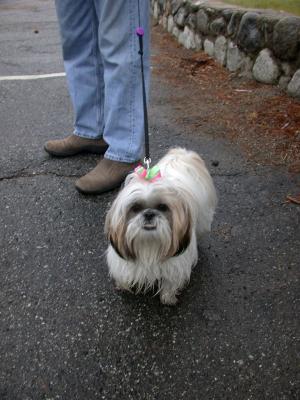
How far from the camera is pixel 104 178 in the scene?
2.94m

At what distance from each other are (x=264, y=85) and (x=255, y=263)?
2.80 metres

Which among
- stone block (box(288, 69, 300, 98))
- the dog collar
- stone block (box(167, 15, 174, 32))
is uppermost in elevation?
the dog collar

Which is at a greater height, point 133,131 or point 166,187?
point 166,187

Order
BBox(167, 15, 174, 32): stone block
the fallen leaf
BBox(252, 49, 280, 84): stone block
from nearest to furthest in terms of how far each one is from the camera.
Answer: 1. the fallen leaf
2. BBox(252, 49, 280, 84): stone block
3. BBox(167, 15, 174, 32): stone block

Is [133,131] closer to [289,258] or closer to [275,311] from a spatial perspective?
[289,258]

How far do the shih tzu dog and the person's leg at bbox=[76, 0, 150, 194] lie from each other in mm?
730

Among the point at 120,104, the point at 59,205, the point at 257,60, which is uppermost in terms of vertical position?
the point at 120,104

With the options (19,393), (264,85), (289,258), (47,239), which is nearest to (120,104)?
(47,239)

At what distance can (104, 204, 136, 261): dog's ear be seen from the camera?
1.81 meters

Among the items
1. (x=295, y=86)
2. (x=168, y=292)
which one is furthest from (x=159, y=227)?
(x=295, y=86)

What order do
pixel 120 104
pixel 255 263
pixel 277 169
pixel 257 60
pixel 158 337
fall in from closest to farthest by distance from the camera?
pixel 158 337 → pixel 255 263 → pixel 120 104 → pixel 277 169 → pixel 257 60

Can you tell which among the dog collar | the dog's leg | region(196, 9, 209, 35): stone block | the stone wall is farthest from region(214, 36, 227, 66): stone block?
the dog's leg

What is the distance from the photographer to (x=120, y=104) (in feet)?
9.11

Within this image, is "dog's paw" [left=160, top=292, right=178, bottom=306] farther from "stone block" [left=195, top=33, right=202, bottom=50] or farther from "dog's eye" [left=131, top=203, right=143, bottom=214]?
"stone block" [left=195, top=33, right=202, bottom=50]
